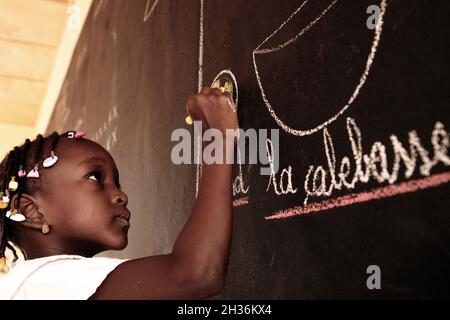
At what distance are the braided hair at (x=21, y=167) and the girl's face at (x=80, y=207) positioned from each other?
20 millimetres

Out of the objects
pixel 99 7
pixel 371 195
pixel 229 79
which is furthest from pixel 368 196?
pixel 99 7

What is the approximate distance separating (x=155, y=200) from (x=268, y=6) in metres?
0.56

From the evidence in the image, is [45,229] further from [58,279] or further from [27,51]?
[27,51]

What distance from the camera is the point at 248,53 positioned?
712mm

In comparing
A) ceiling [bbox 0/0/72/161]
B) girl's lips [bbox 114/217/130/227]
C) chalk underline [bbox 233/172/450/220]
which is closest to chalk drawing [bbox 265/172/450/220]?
chalk underline [bbox 233/172/450/220]

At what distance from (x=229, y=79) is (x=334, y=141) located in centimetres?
30

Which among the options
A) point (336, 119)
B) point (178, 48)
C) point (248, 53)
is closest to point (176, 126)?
point (178, 48)

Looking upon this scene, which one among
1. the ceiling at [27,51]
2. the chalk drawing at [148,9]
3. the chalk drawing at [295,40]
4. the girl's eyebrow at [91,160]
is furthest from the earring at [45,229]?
the ceiling at [27,51]

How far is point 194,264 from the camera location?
534 mm

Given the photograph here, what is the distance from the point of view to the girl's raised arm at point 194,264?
535mm

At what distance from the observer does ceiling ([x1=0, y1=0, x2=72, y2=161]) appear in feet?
8.11

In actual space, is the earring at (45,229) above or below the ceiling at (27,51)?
below

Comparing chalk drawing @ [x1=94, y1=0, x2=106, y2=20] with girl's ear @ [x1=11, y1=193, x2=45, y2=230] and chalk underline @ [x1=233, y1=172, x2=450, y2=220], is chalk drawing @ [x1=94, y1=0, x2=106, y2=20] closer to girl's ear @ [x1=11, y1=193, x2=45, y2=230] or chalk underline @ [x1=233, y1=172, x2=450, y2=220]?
girl's ear @ [x1=11, y1=193, x2=45, y2=230]

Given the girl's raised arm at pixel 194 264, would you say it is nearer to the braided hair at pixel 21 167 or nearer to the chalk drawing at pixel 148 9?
the braided hair at pixel 21 167
